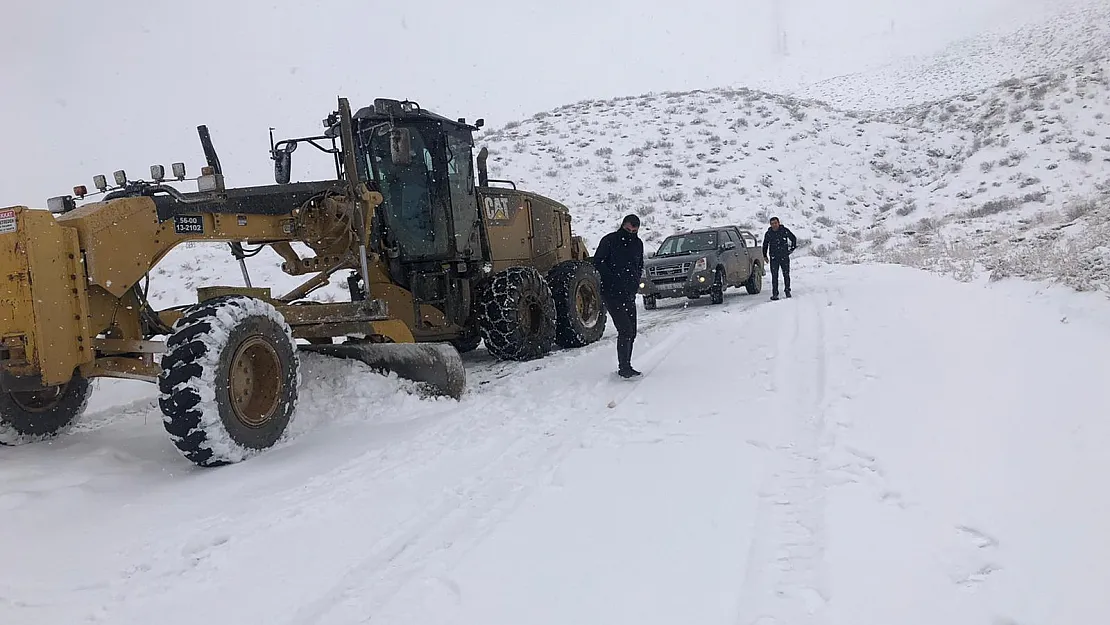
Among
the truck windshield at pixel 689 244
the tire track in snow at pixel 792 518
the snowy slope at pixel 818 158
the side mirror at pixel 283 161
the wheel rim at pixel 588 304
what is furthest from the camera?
the snowy slope at pixel 818 158

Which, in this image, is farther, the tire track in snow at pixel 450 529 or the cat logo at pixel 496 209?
the cat logo at pixel 496 209

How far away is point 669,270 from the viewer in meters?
14.0

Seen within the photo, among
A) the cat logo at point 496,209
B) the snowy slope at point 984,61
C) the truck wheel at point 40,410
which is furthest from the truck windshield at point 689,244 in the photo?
the snowy slope at point 984,61

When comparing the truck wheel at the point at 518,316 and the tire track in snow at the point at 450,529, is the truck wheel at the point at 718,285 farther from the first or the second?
the tire track in snow at the point at 450,529

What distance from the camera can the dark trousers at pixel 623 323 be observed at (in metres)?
7.45

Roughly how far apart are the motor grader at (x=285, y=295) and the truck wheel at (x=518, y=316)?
0.08 feet

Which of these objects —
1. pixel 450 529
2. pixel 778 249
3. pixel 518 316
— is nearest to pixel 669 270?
pixel 778 249

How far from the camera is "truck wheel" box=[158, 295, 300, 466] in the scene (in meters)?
4.56

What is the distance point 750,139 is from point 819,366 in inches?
1084

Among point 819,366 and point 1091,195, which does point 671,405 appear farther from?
point 1091,195

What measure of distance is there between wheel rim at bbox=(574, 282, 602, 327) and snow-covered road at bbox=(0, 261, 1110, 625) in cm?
364

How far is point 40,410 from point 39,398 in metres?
0.09

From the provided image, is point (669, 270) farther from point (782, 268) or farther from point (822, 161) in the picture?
point (822, 161)

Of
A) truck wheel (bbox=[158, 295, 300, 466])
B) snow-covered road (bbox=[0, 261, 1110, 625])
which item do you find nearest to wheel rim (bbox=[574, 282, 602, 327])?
snow-covered road (bbox=[0, 261, 1110, 625])
